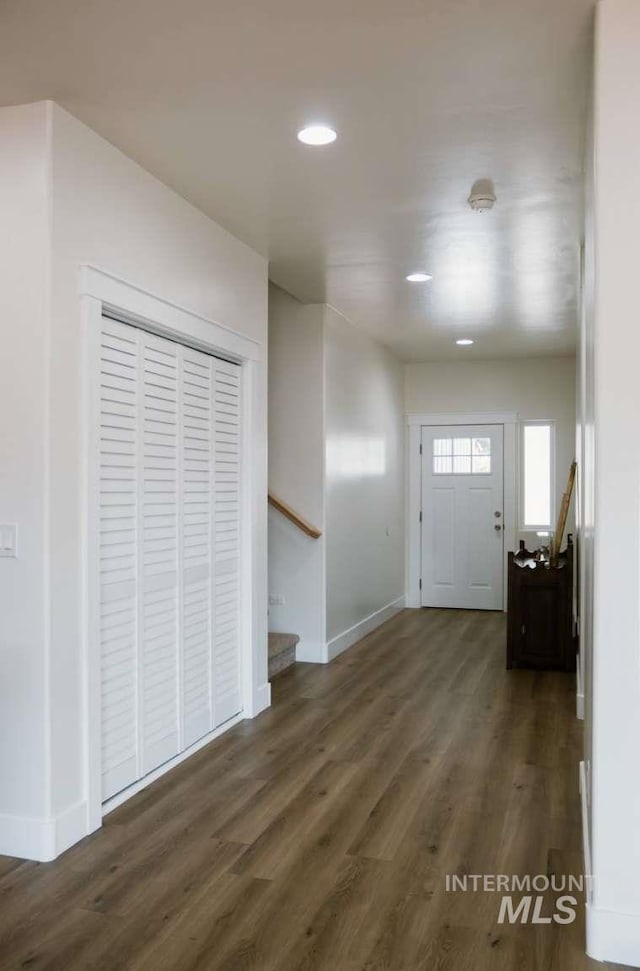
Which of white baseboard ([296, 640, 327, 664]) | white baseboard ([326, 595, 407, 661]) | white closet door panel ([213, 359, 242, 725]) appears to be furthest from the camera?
white baseboard ([326, 595, 407, 661])

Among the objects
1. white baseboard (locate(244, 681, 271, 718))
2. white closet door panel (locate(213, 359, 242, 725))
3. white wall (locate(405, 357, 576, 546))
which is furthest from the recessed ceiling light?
white wall (locate(405, 357, 576, 546))

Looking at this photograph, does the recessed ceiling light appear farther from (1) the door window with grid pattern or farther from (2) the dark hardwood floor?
(1) the door window with grid pattern

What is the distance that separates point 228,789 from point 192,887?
815mm

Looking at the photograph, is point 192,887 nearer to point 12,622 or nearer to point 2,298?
point 12,622

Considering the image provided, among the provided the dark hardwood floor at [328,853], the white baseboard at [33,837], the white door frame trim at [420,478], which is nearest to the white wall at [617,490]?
the dark hardwood floor at [328,853]

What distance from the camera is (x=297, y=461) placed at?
5.79m

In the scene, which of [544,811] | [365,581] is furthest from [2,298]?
[365,581]

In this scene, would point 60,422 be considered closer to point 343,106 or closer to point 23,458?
point 23,458

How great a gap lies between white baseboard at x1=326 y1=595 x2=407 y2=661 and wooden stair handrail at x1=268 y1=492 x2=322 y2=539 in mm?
823

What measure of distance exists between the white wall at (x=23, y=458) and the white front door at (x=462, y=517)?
231 inches

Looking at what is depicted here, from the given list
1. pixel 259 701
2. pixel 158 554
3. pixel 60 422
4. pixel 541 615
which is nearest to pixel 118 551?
pixel 158 554

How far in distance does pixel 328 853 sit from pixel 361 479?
4.12 metres

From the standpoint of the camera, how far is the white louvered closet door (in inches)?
124

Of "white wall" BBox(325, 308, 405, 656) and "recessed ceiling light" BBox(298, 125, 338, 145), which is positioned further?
"white wall" BBox(325, 308, 405, 656)
